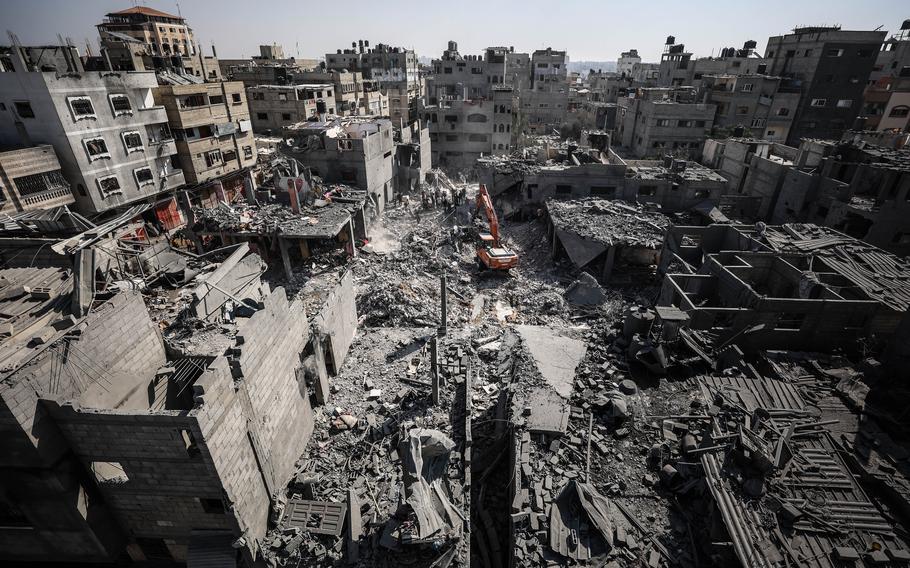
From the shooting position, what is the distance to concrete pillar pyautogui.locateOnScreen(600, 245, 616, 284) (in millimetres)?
27125

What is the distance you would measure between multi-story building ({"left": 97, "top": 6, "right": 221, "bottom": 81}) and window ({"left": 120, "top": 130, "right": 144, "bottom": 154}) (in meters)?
13.0

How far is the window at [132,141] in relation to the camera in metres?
Answer: 29.0

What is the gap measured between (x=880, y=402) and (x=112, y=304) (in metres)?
23.6

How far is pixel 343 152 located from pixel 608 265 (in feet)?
70.7

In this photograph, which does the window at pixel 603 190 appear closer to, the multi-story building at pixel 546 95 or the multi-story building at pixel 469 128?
the multi-story building at pixel 469 128

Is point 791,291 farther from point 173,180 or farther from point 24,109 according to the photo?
point 24,109

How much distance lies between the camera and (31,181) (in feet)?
79.9

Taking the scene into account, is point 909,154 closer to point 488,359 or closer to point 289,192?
point 488,359

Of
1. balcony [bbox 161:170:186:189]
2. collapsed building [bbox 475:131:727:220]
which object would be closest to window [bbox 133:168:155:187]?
balcony [bbox 161:170:186:189]

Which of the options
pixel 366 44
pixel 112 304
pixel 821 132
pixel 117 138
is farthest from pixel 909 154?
pixel 366 44

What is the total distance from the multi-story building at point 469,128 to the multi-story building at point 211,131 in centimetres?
2096

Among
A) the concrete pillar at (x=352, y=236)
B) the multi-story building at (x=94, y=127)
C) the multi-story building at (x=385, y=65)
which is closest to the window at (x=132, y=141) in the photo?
the multi-story building at (x=94, y=127)

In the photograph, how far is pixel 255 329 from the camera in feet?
39.3

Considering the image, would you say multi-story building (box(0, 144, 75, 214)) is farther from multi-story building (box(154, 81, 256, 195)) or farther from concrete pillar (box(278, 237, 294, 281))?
concrete pillar (box(278, 237, 294, 281))
